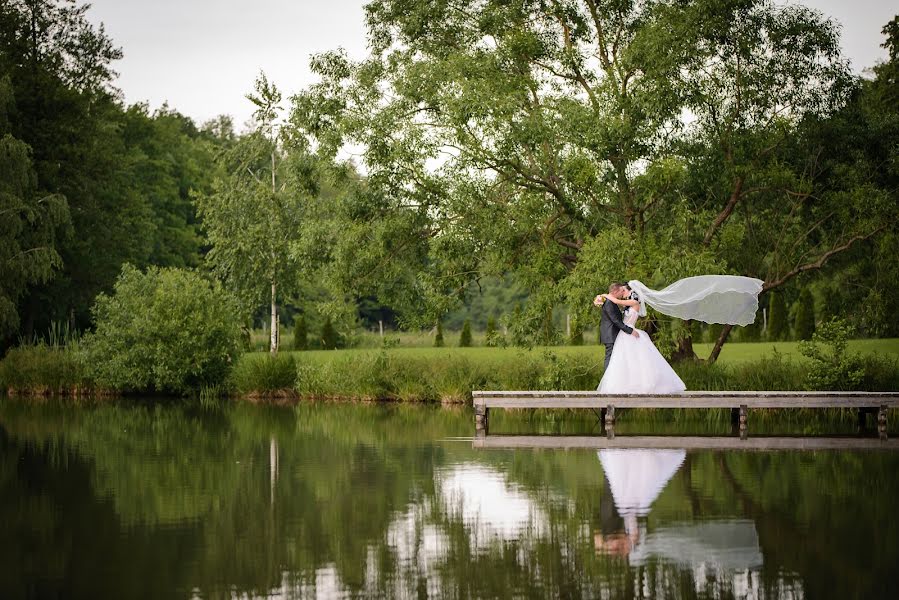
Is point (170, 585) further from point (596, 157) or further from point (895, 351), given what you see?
point (895, 351)

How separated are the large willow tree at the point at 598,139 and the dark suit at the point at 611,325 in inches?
109

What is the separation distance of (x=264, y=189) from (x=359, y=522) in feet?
108

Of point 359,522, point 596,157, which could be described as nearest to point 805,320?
point 596,157

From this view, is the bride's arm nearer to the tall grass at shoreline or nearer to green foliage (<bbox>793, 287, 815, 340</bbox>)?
the tall grass at shoreline

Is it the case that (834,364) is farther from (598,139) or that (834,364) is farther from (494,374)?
(494,374)

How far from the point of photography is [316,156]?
28.8 metres

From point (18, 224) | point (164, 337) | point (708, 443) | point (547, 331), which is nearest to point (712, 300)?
point (708, 443)

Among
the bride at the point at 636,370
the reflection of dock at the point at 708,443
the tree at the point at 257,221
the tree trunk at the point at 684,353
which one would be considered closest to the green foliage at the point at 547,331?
the tree trunk at the point at 684,353

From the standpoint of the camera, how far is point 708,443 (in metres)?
19.1

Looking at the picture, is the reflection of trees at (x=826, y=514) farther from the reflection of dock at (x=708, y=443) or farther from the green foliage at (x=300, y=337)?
the green foliage at (x=300, y=337)

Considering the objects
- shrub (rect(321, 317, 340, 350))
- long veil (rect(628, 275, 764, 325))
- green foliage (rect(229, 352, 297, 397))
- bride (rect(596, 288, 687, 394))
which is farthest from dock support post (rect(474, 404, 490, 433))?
shrub (rect(321, 317, 340, 350))

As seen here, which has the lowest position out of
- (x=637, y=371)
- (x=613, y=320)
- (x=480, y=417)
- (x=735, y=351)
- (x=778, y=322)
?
(x=480, y=417)

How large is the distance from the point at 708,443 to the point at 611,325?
10.1 feet

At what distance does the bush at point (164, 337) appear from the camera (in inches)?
1368
